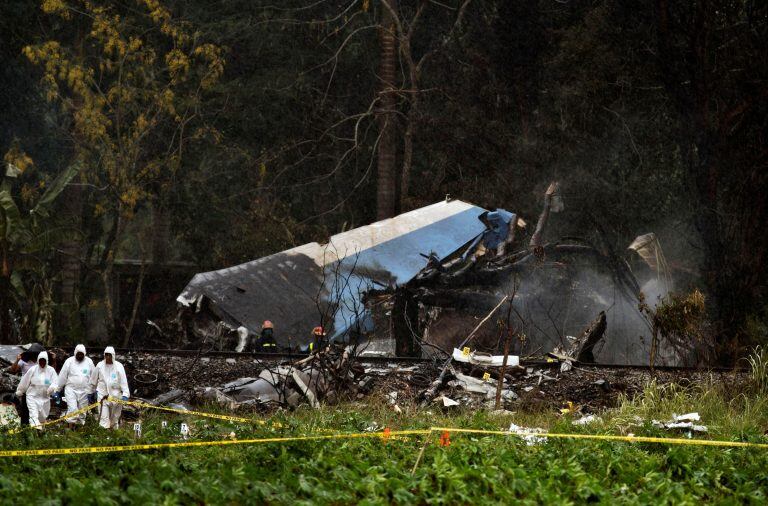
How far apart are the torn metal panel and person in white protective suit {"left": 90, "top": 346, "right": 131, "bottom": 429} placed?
27.4ft

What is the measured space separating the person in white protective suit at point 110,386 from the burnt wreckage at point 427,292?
871cm

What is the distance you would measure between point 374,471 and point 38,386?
659 centimetres

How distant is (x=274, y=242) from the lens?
3494 cm

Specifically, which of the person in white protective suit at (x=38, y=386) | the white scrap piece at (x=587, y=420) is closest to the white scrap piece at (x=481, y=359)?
the white scrap piece at (x=587, y=420)

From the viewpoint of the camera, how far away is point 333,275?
1009 inches

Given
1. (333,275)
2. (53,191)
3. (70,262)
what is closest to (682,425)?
(333,275)

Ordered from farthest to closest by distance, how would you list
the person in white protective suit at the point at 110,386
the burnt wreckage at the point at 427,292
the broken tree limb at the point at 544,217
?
1. the broken tree limb at the point at 544,217
2. the burnt wreckage at the point at 427,292
3. the person in white protective suit at the point at 110,386

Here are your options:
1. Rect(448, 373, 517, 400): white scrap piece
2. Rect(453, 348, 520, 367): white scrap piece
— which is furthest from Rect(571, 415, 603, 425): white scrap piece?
Rect(453, 348, 520, 367): white scrap piece

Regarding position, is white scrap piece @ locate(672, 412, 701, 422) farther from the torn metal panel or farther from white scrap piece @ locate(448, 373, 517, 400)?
the torn metal panel

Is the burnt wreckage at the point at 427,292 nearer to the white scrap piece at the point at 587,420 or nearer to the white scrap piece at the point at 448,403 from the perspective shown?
the white scrap piece at the point at 448,403

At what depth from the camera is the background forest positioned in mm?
30266

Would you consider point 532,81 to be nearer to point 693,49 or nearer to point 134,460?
point 693,49

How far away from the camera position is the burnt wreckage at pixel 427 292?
78.6 feet

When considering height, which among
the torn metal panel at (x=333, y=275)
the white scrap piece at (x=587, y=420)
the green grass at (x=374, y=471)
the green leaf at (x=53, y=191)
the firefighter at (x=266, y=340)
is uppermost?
the green leaf at (x=53, y=191)
